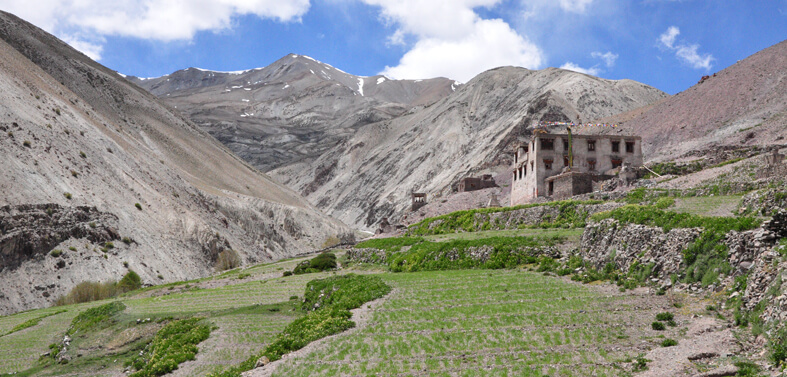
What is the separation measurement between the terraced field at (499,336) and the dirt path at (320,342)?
0.27m

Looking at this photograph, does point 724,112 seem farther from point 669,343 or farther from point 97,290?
point 97,290

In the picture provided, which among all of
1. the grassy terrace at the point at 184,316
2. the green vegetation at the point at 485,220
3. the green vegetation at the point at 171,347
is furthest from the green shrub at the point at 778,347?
the green vegetation at the point at 485,220

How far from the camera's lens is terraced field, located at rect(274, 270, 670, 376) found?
46.2ft

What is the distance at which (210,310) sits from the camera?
2742 centimetres

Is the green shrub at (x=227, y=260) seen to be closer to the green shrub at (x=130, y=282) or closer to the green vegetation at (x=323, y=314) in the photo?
the green shrub at (x=130, y=282)

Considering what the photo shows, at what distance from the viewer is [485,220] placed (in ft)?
135

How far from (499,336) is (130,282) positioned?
39.0 metres

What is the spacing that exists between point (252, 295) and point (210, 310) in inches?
190

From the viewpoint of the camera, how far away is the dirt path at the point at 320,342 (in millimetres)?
15203

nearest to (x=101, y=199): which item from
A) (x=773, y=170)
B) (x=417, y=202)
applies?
(x=417, y=202)

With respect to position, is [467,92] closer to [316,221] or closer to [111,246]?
[316,221]

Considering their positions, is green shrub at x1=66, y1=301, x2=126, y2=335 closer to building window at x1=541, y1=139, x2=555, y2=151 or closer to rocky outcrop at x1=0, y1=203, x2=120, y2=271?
rocky outcrop at x1=0, y1=203, x2=120, y2=271

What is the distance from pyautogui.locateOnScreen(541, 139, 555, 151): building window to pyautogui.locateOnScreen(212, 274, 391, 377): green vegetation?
29.2m

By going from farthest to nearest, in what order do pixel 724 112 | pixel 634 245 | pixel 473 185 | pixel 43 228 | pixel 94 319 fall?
pixel 724 112
pixel 473 185
pixel 43 228
pixel 94 319
pixel 634 245
